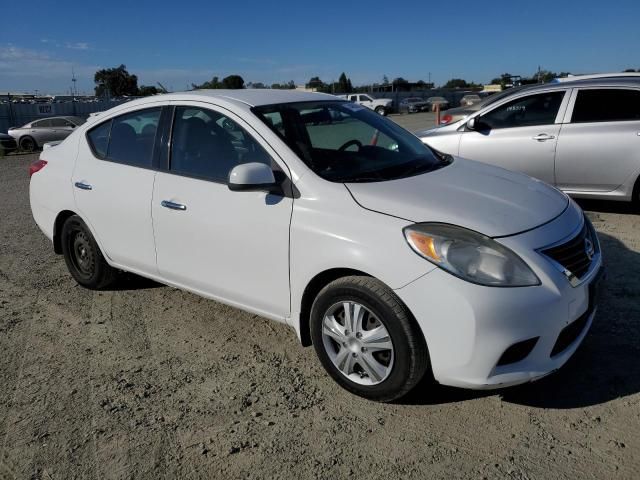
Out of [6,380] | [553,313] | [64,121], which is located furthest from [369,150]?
[64,121]

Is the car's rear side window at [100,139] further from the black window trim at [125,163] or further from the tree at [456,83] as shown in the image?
the tree at [456,83]

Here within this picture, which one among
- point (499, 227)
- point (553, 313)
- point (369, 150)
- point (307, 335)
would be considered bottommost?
point (307, 335)

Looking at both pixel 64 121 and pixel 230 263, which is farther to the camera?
pixel 64 121

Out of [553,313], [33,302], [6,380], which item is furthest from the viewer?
[33,302]

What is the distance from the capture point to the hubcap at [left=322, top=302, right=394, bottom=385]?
2898 millimetres

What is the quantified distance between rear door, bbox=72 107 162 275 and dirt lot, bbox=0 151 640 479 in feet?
1.92

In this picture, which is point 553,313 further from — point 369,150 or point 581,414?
point 369,150

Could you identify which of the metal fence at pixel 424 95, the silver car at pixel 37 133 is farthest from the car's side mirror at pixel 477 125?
the metal fence at pixel 424 95

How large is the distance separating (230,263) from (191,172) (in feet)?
2.34

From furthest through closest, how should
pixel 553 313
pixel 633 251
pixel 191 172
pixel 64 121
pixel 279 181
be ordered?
pixel 64 121, pixel 633 251, pixel 191 172, pixel 279 181, pixel 553 313

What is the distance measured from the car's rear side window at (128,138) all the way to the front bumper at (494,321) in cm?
232

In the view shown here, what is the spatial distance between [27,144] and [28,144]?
49 mm

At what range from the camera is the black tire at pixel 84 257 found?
15.1ft

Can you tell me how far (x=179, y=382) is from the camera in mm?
3354
